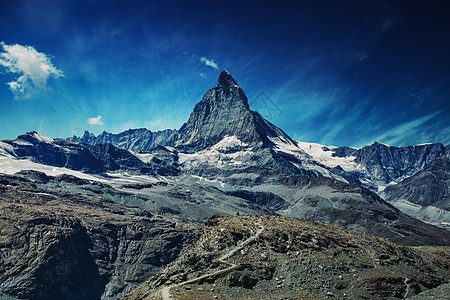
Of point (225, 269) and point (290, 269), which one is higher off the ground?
point (225, 269)

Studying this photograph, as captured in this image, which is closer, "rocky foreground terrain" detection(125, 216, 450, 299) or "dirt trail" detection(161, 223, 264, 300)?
"dirt trail" detection(161, 223, 264, 300)

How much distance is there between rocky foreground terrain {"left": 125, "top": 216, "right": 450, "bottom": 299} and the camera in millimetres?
31906

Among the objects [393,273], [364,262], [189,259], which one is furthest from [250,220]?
[393,273]

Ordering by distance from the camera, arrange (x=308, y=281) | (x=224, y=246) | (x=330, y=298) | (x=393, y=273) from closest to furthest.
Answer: (x=330, y=298), (x=308, y=281), (x=393, y=273), (x=224, y=246)

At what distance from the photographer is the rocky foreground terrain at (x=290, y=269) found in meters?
31.9

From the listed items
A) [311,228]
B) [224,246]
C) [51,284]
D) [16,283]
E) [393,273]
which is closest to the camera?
[393,273]

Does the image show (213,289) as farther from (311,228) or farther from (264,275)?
(311,228)

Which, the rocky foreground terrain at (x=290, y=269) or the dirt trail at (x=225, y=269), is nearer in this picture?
the dirt trail at (x=225, y=269)

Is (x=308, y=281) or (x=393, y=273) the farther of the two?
(x=393, y=273)

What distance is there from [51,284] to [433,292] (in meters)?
218

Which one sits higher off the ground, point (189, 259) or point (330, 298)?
point (189, 259)

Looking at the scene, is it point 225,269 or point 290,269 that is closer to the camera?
point 225,269

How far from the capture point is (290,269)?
3519 cm

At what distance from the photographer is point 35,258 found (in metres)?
195
